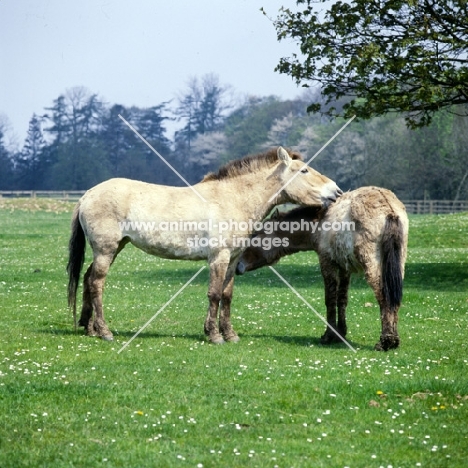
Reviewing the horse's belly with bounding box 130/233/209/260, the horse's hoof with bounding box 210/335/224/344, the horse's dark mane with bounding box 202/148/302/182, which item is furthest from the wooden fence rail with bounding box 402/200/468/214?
the horse's hoof with bounding box 210/335/224/344

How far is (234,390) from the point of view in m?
8.05

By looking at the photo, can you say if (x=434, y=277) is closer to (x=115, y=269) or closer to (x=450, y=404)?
(x=115, y=269)

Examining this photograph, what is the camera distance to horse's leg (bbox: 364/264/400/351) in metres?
10.2

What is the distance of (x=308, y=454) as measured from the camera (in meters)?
6.14

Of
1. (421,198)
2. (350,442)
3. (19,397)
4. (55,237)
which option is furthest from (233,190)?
(421,198)

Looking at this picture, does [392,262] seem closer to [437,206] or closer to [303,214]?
[303,214]

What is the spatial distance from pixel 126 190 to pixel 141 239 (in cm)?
77

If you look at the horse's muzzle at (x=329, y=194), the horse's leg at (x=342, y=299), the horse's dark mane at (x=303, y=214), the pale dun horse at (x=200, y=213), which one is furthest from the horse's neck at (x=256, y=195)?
the horse's leg at (x=342, y=299)

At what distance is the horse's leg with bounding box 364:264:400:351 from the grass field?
20 cm

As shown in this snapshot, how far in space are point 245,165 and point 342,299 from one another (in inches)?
99.3

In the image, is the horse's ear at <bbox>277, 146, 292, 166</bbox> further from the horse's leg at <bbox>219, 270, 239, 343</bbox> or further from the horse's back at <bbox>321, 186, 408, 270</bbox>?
the horse's leg at <bbox>219, 270, 239, 343</bbox>

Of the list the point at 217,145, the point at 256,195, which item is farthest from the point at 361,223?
the point at 217,145

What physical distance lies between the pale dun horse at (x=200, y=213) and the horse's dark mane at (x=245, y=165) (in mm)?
32

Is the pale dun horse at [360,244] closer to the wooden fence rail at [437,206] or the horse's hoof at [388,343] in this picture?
the horse's hoof at [388,343]
